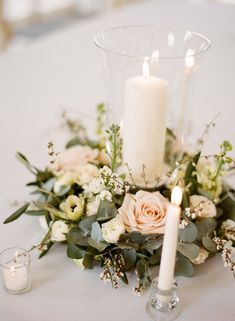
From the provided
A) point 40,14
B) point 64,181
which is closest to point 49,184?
point 64,181

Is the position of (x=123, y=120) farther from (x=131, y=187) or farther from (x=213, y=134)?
(x=213, y=134)

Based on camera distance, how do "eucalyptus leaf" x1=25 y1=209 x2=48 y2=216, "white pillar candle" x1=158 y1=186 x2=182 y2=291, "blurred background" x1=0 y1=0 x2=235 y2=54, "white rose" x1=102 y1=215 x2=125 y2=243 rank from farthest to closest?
"blurred background" x1=0 y1=0 x2=235 y2=54 → "eucalyptus leaf" x1=25 y1=209 x2=48 y2=216 → "white rose" x1=102 y1=215 x2=125 y2=243 → "white pillar candle" x1=158 y1=186 x2=182 y2=291

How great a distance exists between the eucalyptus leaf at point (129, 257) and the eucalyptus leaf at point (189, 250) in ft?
0.24

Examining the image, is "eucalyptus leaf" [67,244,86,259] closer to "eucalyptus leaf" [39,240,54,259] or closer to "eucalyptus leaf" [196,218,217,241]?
"eucalyptus leaf" [39,240,54,259]

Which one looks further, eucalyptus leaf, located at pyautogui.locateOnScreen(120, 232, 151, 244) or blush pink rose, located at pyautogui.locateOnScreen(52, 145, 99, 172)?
blush pink rose, located at pyautogui.locateOnScreen(52, 145, 99, 172)

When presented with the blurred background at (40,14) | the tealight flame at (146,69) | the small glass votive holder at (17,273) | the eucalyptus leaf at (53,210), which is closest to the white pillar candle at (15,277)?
the small glass votive holder at (17,273)

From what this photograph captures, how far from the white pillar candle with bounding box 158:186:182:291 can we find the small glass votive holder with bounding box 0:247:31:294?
0.20 m

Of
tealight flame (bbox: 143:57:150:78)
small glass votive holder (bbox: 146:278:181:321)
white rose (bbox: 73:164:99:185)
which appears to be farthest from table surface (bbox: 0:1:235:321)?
tealight flame (bbox: 143:57:150:78)

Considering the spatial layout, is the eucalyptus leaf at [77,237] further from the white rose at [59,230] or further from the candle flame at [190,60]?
the candle flame at [190,60]

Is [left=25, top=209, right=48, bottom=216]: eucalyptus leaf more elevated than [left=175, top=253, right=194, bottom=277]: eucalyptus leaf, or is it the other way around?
[left=25, top=209, right=48, bottom=216]: eucalyptus leaf

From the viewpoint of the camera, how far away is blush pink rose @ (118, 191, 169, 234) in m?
0.76

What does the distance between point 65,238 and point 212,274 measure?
24 centimetres

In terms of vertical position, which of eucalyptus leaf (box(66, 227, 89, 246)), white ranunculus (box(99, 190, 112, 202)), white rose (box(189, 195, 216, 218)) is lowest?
eucalyptus leaf (box(66, 227, 89, 246))

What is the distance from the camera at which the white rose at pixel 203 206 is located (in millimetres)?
806
